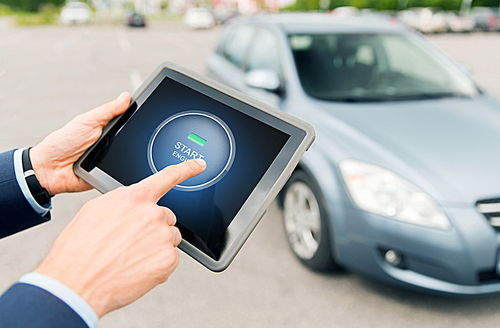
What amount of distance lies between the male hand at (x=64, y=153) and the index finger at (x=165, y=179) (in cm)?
60

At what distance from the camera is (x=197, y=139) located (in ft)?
3.94

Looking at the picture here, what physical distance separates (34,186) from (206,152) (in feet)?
2.15

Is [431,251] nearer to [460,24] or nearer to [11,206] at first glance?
[11,206]

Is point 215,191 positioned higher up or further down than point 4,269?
higher up

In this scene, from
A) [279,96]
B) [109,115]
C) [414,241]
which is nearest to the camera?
[109,115]

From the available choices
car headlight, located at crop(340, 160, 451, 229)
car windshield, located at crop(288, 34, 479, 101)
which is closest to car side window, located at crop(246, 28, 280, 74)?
car windshield, located at crop(288, 34, 479, 101)

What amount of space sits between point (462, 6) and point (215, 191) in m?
42.1

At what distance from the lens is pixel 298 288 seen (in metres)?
2.24

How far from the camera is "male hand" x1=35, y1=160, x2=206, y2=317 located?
79cm

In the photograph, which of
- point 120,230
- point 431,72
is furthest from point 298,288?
point 431,72

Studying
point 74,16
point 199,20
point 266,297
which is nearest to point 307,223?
point 266,297

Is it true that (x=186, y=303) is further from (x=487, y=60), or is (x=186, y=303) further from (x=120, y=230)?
A: (x=487, y=60)

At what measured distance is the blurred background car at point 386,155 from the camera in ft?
6.08

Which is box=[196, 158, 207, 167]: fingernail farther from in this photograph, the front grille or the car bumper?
the front grille
